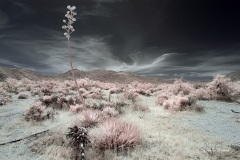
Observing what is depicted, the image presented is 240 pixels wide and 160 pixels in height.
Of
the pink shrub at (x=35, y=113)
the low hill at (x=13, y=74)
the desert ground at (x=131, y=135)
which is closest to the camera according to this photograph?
the desert ground at (x=131, y=135)

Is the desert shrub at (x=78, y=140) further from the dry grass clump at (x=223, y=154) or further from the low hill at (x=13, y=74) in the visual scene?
the low hill at (x=13, y=74)

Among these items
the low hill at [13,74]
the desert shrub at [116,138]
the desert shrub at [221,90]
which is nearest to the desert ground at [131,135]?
the desert shrub at [116,138]

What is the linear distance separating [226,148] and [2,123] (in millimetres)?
9296

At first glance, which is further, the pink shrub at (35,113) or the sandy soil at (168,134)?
the pink shrub at (35,113)

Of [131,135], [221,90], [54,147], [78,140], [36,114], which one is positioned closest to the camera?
[78,140]

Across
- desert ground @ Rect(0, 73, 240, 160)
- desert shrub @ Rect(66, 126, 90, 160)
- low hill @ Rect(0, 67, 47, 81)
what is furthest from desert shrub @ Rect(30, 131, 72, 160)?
low hill @ Rect(0, 67, 47, 81)

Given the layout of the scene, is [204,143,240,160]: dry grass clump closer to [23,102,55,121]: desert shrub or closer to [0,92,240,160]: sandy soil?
[0,92,240,160]: sandy soil

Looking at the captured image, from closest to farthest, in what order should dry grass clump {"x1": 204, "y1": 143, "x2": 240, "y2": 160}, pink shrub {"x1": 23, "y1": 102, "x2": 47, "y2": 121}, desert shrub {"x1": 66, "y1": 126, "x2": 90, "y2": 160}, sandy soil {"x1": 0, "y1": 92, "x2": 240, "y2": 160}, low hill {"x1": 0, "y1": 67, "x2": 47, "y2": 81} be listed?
1. dry grass clump {"x1": 204, "y1": 143, "x2": 240, "y2": 160}
2. desert shrub {"x1": 66, "y1": 126, "x2": 90, "y2": 160}
3. sandy soil {"x1": 0, "y1": 92, "x2": 240, "y2": 160}
4. pink shrub {"x1": 23, "y1": 102, "x2": 47, "y2": 121}
5. low hill {"x1": 0, "y1": 67, "x2": 47, "y2": 81}

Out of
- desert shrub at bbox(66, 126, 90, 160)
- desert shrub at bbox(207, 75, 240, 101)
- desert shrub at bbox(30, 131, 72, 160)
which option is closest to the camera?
desert shrub at bbox(66, 126, 90, 160)

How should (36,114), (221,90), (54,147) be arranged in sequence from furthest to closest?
(221,90) → (36,114) → (54,147)

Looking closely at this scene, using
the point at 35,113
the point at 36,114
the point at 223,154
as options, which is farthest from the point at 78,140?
the point at 35,113

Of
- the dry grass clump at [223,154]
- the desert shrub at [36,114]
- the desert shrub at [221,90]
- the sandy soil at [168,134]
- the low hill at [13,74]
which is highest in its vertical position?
the low hill at [13,74]

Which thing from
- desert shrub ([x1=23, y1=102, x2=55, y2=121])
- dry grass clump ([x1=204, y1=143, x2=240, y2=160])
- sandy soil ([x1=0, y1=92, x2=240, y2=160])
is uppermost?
desert shrub ([x1=23, y1=102, x2=55, y2=121])

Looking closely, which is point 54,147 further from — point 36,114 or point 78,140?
point 36,114
